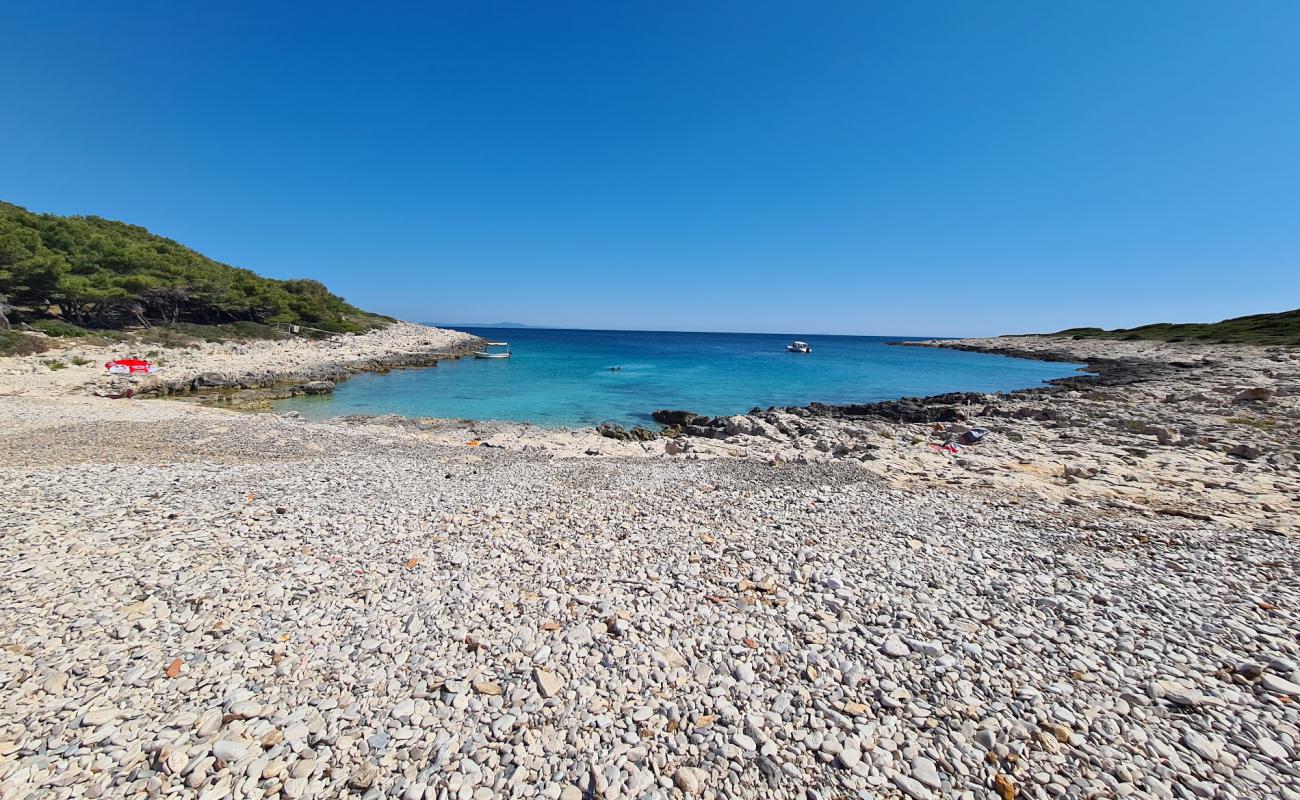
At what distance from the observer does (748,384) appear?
36.9 meters

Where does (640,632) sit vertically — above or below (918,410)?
below

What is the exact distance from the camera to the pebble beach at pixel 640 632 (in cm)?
351

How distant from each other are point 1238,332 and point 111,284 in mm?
110089

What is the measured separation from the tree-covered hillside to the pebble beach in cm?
3525

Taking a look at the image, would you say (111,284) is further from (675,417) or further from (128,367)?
(675,417)

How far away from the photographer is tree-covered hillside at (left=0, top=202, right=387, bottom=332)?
3228 cm

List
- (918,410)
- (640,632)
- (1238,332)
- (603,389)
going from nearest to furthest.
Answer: (640,632) < (918,410) < (603,389) < (1238,332)

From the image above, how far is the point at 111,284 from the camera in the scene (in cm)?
3572

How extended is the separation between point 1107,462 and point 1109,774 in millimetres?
11365

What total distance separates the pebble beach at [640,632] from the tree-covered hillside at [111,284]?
35.2 metres

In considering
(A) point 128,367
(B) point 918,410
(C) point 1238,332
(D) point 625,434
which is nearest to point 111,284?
(A) point 128,367

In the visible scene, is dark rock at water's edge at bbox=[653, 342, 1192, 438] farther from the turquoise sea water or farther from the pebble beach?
the pebble beach

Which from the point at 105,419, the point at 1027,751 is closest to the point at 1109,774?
the point at 1027,751

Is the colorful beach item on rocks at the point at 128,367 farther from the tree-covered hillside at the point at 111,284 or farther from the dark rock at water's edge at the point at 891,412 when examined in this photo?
the dark rock at water's edge at the point at 891,412
